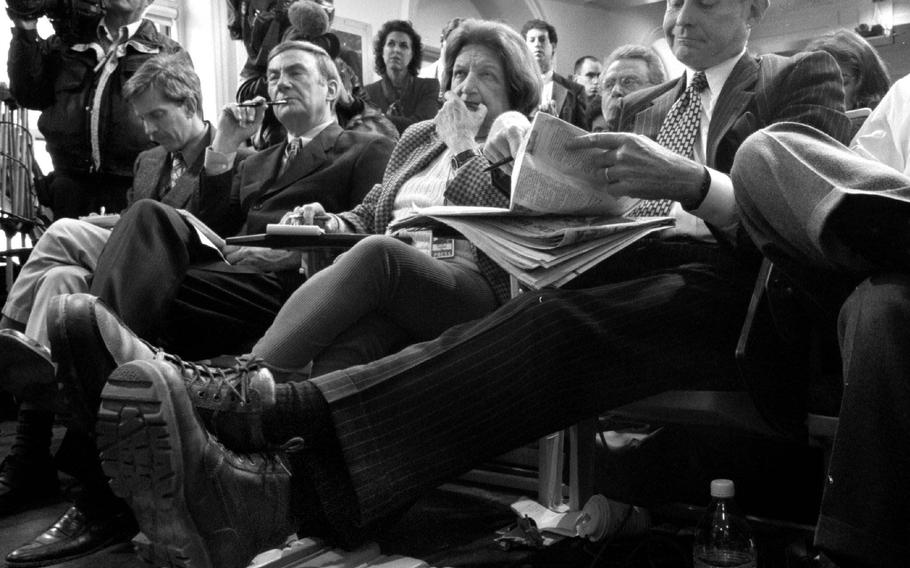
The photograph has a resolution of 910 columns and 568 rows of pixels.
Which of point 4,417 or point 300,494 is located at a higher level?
point 300,494

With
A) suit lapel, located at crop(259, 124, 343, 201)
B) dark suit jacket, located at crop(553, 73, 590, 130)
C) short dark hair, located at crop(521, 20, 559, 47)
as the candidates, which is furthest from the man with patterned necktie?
short dark hair, located at crop(521, 20, 559, 47)

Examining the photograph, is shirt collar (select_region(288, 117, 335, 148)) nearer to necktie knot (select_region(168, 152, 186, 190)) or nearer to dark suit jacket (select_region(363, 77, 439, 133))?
necktie knot (select_region(168, 152, 186, 190))

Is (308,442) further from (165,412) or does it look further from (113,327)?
(113,327)

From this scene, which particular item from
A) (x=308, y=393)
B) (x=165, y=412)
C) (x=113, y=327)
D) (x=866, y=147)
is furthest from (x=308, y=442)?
(x=866, y=147)

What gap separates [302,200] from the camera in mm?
2457

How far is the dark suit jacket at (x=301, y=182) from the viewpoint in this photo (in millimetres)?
2461

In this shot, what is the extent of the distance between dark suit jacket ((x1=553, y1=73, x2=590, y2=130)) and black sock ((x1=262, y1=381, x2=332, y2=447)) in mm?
2738

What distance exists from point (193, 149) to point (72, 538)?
129 centimetres

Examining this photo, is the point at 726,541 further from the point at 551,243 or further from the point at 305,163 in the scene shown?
the point at 305,163

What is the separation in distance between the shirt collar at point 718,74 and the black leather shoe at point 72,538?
4.56ft

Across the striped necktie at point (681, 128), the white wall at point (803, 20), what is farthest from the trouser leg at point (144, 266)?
the white wall at point (803, 20)

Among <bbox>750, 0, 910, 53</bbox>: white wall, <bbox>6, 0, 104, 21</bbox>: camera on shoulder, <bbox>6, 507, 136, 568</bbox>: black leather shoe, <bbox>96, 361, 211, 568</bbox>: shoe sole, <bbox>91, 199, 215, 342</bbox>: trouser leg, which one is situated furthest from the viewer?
<bbox>750, 0, 910, 53</bbox>: white wall

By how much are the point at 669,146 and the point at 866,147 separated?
319mm

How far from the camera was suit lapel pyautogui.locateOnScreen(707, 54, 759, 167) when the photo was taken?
62.8 inches
